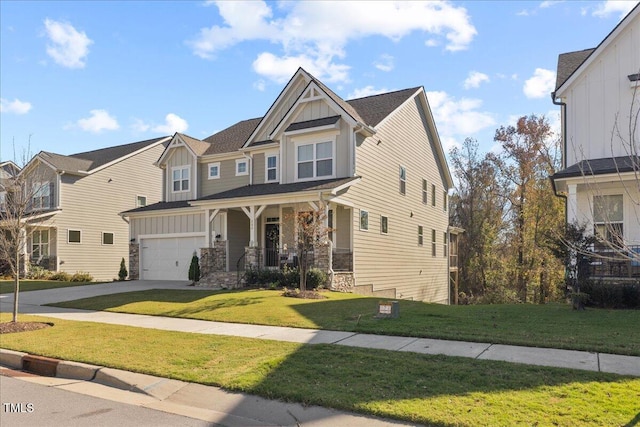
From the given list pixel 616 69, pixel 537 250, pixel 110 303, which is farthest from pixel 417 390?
pixel 537 250

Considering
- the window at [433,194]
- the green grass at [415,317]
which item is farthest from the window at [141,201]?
the window at [433,194]

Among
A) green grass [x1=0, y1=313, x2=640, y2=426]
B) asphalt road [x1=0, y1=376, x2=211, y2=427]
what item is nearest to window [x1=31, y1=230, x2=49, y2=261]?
green grass [x1=0, y1=313, x2=640, y2=426]

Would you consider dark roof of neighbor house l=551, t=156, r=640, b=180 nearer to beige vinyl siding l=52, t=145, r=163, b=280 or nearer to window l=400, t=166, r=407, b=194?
window l=400, t=166, r=407, b=194

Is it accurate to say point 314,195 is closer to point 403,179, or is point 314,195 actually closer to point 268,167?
point 268,167

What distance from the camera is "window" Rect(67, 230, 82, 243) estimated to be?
95.4 feet

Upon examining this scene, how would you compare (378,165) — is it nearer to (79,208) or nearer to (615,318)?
(615,318)

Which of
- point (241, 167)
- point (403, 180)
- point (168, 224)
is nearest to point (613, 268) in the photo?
point (403, 180)

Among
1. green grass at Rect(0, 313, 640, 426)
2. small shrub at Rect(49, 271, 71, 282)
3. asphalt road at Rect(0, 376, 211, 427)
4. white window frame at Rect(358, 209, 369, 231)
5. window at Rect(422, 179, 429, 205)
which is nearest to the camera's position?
green grass at Rect(0, 313, 640, 426)

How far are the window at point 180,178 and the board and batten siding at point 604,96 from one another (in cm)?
1826

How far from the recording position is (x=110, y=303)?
15297mm

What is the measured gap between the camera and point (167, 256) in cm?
2456

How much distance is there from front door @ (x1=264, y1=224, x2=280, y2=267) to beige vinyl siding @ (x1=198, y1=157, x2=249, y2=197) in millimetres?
3319

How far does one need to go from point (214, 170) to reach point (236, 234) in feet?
15.0

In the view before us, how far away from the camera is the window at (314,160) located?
1956 centimetres
